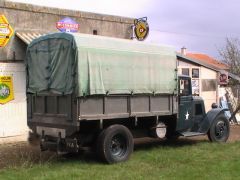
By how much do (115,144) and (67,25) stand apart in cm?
613

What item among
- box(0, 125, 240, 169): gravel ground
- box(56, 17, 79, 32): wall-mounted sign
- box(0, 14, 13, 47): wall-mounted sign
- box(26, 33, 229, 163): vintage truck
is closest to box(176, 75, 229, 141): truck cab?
box(26, 33, 229, 163): vintage truck

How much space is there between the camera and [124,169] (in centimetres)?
964

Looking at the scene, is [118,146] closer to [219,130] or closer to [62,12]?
[219,130]

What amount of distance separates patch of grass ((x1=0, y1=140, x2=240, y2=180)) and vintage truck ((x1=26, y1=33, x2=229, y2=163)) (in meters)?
0.44

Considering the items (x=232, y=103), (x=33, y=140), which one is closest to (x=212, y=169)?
(x=33, y=140)

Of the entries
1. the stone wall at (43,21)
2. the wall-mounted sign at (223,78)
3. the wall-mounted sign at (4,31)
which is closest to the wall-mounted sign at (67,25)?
the stone wall at (43,21)

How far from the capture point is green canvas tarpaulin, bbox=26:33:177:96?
10.0 meters

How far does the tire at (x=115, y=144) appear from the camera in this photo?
10172 mm

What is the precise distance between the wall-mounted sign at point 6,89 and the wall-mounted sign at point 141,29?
19.0 ft

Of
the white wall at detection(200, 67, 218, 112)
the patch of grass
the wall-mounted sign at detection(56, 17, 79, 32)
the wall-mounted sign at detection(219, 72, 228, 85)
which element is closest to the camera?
the patch of grass

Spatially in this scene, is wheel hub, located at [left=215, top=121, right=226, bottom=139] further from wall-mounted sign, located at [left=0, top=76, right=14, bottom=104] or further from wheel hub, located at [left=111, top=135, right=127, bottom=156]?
wall-mounted sign, located at [left=0, top=76, right=14, bottom=104]

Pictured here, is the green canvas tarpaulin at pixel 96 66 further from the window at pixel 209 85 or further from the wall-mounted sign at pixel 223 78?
the wall-mounted sign at pixel 223 78

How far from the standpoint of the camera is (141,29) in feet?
57.4

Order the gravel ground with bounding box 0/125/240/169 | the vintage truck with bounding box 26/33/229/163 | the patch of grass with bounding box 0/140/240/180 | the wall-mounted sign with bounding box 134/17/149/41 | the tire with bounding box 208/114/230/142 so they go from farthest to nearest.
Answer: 1. the wall-mounted sign with bounding box 134/17/149/41
2. the tire with bounding box 208/114/230/142
3. the gravel ground with bounding box 0/125/240/169
4. the vintage truck with bounding box 26/33/229/163
5. the patch of grass with bounding box 0/140/240/180
